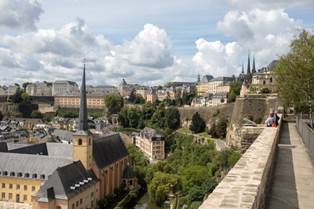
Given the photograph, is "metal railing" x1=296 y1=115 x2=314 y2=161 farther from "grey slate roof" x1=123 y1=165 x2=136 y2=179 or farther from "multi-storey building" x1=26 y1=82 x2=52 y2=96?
"multi-storey building" x1=26 y1=82 x2=52 y2=96

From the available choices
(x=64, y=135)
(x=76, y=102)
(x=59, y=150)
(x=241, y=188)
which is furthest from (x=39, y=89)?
(x=241, y=188)

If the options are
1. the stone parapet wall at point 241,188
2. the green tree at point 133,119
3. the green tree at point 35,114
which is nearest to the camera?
the stone parapet wall at point 241,188

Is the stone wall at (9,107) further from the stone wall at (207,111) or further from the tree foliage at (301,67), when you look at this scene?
the tree foliage at (301,67)

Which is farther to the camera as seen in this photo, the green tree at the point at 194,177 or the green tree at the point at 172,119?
the green tree at the point at 172,119

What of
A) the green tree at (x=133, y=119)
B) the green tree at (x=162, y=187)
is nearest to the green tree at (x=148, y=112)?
the green tree at (x=133, y=119)

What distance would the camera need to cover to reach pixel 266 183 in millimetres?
8602

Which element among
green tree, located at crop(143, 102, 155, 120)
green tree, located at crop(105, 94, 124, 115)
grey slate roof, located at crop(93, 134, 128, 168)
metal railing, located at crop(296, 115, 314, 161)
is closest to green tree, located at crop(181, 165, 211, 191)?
grey slate roof, located at crop(93, 134, 128, 168)

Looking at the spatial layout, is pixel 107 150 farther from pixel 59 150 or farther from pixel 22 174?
pixel 22 174

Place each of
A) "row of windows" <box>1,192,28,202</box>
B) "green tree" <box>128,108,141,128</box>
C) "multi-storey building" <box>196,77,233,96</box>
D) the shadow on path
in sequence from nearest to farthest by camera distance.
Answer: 1. the shadow on path
2. "row of windows" <box>1,192,28,202</box>
3. "green tree" <box>128,108,141,128</box>
4. "multi-storey building" <box>196,77,233,96</box>

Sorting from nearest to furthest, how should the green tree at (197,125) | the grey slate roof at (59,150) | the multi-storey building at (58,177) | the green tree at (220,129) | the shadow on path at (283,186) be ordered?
the shadow on path at (283,186)
the multi-storey building at (58,177)
the grey slate roof at (59,150)
the green tree at (220,129)
the green tree at (197,125)

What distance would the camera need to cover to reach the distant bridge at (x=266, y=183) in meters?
5.01

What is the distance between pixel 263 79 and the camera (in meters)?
75.0

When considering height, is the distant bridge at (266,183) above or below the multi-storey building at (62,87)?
below

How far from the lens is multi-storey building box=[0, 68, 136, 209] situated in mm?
34500
